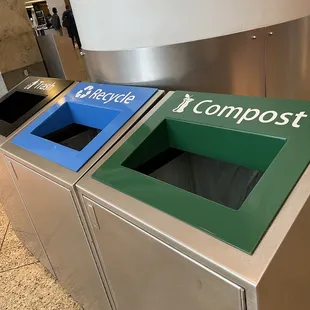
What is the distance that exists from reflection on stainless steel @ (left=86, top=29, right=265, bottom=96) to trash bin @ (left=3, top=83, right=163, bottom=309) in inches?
5.4

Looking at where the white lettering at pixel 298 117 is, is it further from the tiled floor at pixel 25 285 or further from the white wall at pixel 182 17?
the tiled floor at pixel 25 285

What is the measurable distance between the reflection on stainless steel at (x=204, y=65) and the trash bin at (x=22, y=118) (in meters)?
0.36

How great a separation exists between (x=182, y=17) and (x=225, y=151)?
0.54m

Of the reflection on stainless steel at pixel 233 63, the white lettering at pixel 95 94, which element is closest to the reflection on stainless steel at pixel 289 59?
the reflection on stainless steel at pixel 233 63

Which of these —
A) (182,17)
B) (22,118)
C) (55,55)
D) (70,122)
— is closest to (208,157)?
(182,17)

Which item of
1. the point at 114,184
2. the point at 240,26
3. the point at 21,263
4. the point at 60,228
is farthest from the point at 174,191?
the point at 21,263

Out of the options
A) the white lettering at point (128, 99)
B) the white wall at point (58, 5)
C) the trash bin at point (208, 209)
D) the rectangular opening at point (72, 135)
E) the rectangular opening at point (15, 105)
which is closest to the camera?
the trash bin at point (208, 209)

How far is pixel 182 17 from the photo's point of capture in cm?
119

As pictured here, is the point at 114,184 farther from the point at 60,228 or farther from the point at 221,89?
the point at 221,89

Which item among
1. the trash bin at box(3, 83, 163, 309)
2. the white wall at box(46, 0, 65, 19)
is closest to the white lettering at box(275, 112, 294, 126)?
the trash bin at box(3, 83, 163, 309)

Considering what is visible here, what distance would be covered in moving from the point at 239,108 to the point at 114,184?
380 millimetres

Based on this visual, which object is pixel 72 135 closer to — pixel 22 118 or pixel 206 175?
pixel 22 118

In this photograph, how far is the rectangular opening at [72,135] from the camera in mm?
1402

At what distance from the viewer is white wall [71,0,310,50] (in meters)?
1.17
